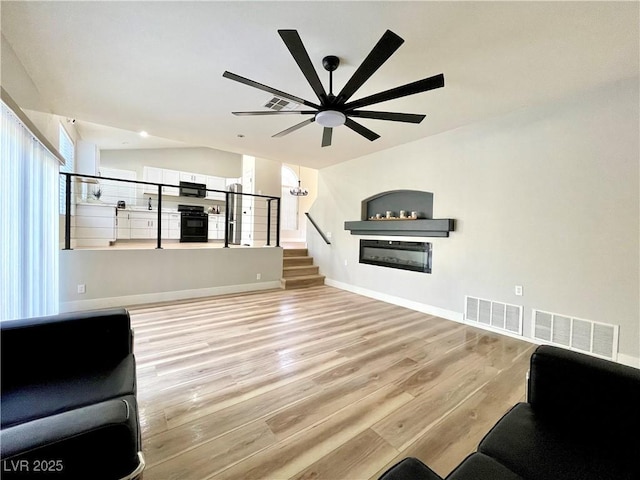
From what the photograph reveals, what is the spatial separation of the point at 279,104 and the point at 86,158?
18.6 feet

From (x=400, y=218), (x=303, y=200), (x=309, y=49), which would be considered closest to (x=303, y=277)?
(x=400, y=218)

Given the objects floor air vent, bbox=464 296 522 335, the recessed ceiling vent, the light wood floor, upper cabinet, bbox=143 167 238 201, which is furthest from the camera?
upper cabinet, bbox=143 167 238 201

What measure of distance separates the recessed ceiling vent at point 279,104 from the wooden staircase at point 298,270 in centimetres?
353

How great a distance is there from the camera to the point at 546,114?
3.11 m

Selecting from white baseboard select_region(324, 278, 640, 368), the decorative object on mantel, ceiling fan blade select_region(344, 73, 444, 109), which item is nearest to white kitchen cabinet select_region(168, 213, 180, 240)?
white baseboard select_region(324, 278, 640, 368)

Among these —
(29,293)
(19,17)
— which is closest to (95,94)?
(19,17)

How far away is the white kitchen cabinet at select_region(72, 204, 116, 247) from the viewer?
5.39 m

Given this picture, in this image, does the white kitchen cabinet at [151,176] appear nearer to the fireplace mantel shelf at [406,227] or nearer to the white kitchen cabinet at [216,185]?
the white kitchen cabinet at [216,185]

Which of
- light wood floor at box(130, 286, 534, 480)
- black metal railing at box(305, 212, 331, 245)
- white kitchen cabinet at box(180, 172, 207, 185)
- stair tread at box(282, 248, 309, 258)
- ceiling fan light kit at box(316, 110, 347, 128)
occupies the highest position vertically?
white kitchen cabinet at box(180, 172, 207, 185)

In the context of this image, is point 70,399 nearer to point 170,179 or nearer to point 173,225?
point 173,225

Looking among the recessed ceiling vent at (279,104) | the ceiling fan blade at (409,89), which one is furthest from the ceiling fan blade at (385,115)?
the recessed ceiling vent at (279,104)

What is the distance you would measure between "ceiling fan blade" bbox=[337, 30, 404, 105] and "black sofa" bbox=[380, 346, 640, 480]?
1.89 metres

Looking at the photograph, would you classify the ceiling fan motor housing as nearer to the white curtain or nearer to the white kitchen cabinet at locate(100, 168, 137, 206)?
the white curtain

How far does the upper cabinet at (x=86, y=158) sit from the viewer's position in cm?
602
